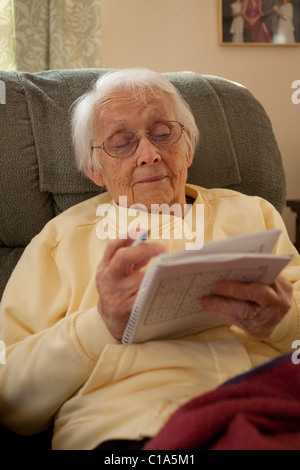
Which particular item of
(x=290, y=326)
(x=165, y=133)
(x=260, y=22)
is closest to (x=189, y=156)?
(x=165, y=133)

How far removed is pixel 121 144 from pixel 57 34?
4.97ft

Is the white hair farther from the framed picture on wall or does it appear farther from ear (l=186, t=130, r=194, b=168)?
the framed picture on wall

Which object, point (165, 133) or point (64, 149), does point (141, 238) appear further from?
point (64, 149)

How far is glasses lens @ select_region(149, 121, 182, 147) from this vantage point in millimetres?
1304

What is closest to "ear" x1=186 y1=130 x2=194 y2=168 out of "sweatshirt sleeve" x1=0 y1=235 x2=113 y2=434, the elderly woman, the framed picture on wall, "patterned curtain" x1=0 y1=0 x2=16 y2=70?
the elderly woman

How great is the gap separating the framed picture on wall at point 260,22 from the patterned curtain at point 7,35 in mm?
1131

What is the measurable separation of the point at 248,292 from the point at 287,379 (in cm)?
16

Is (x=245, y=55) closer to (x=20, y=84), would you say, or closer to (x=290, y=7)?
(x=290, y=7)

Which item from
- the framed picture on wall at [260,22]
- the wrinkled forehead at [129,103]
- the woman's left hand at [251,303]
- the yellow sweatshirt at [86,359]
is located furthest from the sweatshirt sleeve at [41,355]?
the framed picture on wall at [260,22]

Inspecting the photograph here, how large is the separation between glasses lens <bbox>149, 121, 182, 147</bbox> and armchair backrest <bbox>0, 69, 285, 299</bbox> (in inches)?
8.1

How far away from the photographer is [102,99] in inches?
51.6

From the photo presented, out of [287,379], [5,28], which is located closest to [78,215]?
[287,379]

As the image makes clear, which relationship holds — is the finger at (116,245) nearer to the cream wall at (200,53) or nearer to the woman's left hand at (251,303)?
the woman's left hand at (251,303)

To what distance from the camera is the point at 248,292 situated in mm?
875
